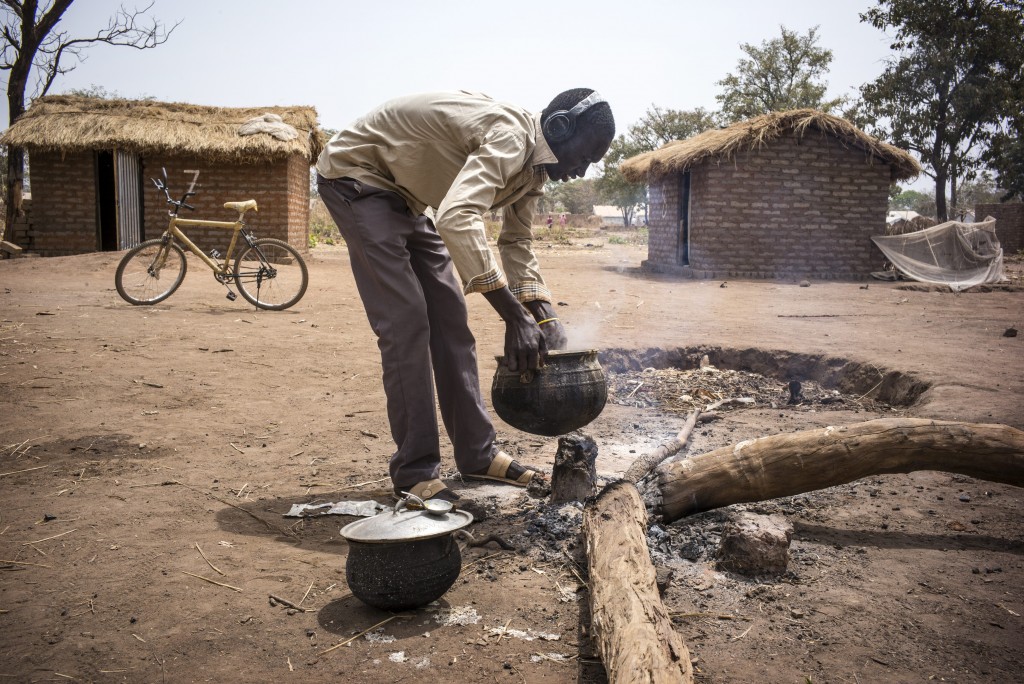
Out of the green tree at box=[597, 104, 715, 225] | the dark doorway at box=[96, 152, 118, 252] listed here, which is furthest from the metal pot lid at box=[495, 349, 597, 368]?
the green tree at box=[597, 104, 715, 225]

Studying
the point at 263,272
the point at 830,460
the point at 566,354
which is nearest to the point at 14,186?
the point at 263,272

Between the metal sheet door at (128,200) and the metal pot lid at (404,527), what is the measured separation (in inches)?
545

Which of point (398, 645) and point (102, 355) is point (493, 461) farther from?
point (102, 355)

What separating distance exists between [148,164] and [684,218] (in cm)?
1009

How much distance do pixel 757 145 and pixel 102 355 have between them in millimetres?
10564

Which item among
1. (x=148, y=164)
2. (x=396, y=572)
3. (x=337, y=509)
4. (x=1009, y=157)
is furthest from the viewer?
(x=1009, y=157)

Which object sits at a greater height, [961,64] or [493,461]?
[961,64]

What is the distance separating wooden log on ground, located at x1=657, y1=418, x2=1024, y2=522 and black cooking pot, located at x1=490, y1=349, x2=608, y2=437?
0.35 meters

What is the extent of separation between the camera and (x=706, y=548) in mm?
2332

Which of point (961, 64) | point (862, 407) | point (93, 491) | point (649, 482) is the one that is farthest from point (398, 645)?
point (961, 64)

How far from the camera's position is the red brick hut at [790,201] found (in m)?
12.5

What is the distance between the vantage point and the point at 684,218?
14273 mm

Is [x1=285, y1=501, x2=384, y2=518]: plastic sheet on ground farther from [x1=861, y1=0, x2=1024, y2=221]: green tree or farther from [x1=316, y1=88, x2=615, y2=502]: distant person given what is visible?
[x1=861, y1=0, x2=1024, y2=221]: green tree

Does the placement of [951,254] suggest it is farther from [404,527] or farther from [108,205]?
[108,205]
